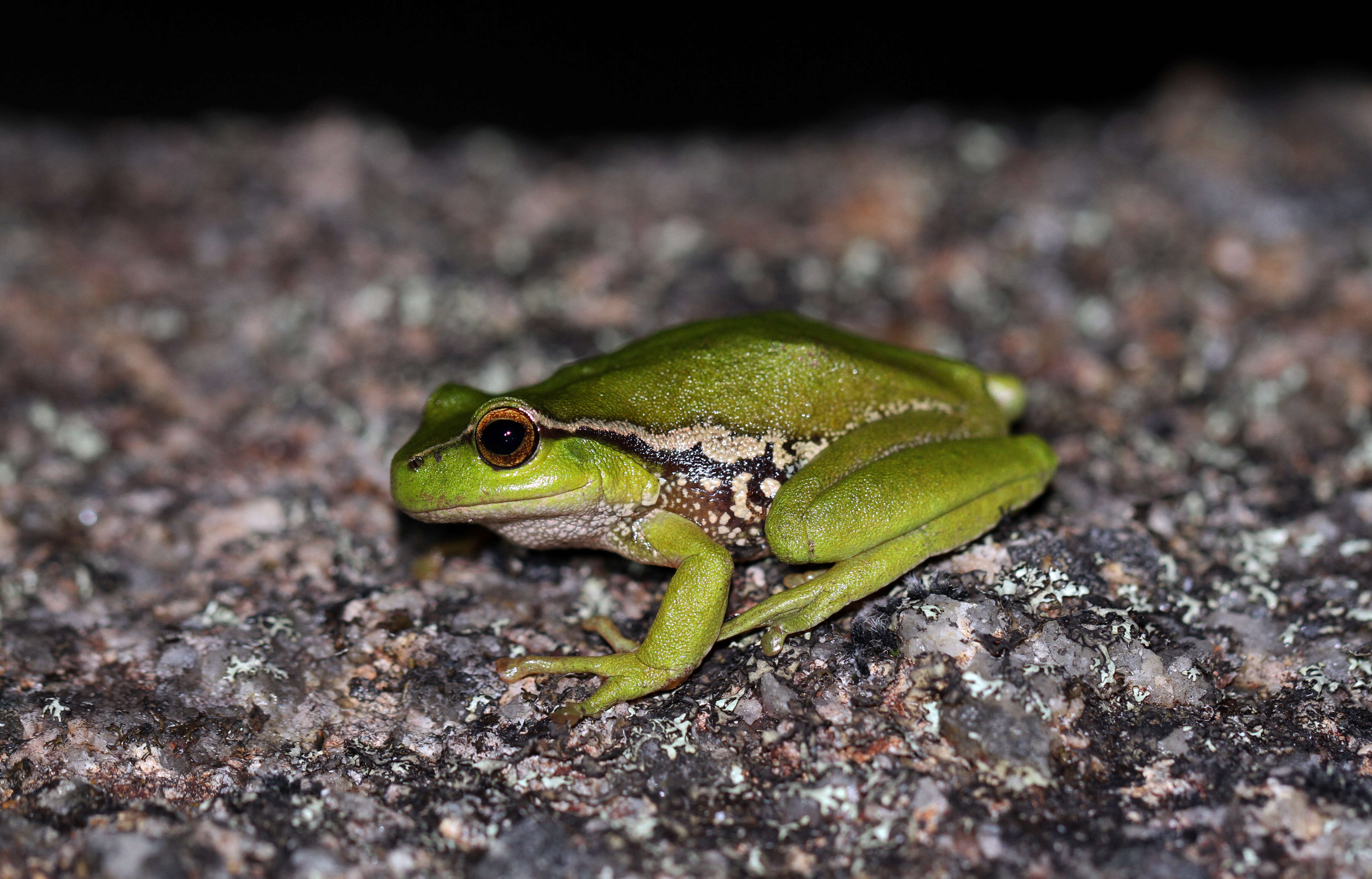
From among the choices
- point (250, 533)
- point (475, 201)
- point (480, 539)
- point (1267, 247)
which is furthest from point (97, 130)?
point (1267, 247)

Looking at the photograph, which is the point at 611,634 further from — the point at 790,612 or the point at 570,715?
the point at 790,612

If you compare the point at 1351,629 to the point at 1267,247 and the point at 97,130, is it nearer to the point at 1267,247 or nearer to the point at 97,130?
the point at 1267,247

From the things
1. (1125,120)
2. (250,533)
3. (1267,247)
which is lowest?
(250,533)

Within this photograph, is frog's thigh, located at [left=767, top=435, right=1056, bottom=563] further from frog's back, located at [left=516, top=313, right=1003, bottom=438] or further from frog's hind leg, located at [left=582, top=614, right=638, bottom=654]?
frog's hind leg, located at [left=582, top=614, right=638, bottom=654]

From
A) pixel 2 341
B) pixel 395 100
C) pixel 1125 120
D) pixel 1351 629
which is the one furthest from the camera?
pixel 395 100

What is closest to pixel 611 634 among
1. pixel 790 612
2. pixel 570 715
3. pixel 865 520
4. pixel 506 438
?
pixel 570 715

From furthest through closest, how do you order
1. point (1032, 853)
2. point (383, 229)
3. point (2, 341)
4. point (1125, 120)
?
point (1125, 120)
point (383, 229)
point (2, 341)
point (1032, 853)

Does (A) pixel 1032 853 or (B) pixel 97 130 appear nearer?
(A) pixel 1032 853
